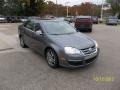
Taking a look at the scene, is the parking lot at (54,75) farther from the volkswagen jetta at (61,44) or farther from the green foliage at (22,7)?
the green foliage at (22,7)

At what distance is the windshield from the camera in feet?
19.1

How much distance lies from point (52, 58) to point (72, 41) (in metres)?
0.82

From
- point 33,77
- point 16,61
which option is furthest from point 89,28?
point 33,77

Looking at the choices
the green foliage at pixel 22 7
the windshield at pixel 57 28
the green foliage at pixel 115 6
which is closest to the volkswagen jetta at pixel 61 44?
the windshield at pixel 57 28

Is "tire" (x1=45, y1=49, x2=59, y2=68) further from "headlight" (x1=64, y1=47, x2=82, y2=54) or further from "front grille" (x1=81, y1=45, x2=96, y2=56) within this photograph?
"front grille" (x1=81, y1=45, x2=96, y2=56)

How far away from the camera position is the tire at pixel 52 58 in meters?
5.03

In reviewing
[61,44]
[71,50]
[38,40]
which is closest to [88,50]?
[71,50]

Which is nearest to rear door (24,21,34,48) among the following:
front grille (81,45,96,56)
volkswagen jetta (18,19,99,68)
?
volkswagen jetta (18,19,99,68)

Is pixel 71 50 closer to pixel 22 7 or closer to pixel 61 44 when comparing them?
pixel 61 44

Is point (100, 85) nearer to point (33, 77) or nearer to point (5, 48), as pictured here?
point (33, 77)

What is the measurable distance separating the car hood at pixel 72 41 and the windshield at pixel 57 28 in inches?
14.6

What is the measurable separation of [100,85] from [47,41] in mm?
2178

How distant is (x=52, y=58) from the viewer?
17.0 feet

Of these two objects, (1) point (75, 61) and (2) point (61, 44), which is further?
(2) point (61, 44)
